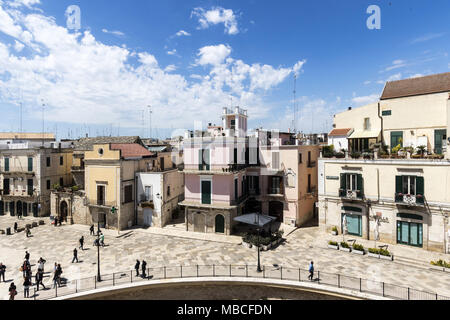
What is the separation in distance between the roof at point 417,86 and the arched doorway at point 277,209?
17174 mm

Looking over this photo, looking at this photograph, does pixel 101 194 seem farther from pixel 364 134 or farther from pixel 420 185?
pixel 420 185

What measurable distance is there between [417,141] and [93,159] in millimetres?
36092

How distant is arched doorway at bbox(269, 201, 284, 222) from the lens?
30172mm

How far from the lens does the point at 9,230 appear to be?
2919 cm

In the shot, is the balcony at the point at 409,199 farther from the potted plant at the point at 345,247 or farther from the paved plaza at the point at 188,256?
the potted plant at the point at 345,247

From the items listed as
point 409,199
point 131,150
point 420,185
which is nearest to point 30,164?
point 131,150

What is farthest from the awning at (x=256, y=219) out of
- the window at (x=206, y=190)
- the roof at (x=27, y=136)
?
the roof at (x=27, y=136)

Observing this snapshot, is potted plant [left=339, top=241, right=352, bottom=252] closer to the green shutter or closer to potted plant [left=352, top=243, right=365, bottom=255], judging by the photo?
potted plant [left=352, top=243, right=365, bottom=255]

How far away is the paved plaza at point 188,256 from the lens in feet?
59.3

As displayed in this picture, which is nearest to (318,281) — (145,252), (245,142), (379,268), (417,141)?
(379,268)

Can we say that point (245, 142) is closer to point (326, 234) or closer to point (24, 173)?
point (326, 234)

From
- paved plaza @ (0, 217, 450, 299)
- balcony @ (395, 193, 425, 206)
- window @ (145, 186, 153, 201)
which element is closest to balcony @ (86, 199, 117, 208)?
paved plaza @ (0, 217, 450, 299)

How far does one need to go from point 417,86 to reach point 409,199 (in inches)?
535

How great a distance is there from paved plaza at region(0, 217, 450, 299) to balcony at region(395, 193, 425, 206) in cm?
412
